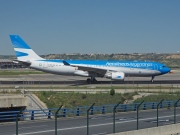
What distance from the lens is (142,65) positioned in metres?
63.5

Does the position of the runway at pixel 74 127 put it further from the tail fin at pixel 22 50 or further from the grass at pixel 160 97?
the tail fin at pixel 22 50

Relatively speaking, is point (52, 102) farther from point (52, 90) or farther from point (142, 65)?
point (142, 65)

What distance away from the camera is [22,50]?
222 ft

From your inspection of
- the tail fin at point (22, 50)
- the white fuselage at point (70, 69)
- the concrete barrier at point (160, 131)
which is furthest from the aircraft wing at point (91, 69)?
the concrete barrier at point (160, 131)

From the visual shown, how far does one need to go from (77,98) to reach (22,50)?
75.7 ft

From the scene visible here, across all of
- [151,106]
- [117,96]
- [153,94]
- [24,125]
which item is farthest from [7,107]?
[153,94]

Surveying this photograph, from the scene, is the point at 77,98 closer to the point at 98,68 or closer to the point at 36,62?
the point at 98,68

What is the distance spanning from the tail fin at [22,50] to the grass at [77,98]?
776 inches

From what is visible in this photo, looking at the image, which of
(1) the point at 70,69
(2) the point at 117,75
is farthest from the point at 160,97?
(1) the point at 70,69

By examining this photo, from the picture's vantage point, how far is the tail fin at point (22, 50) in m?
67.4

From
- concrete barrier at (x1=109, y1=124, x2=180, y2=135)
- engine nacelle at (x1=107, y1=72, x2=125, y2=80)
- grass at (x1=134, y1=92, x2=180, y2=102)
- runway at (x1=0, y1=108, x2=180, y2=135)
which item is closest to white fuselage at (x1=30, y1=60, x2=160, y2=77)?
engine nacelle at (x1=107, y1=72, x2=125, y2=80)

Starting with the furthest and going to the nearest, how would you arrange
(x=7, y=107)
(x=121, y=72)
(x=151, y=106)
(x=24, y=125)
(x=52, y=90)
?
(x=121, y=72)
(x=52, y=90)
(x=151, y=106)
(x=7, y=107)
(x=24, y=125)

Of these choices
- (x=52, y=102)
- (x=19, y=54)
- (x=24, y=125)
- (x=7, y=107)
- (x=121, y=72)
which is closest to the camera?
(x=24, y=125)

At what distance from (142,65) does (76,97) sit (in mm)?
18732
